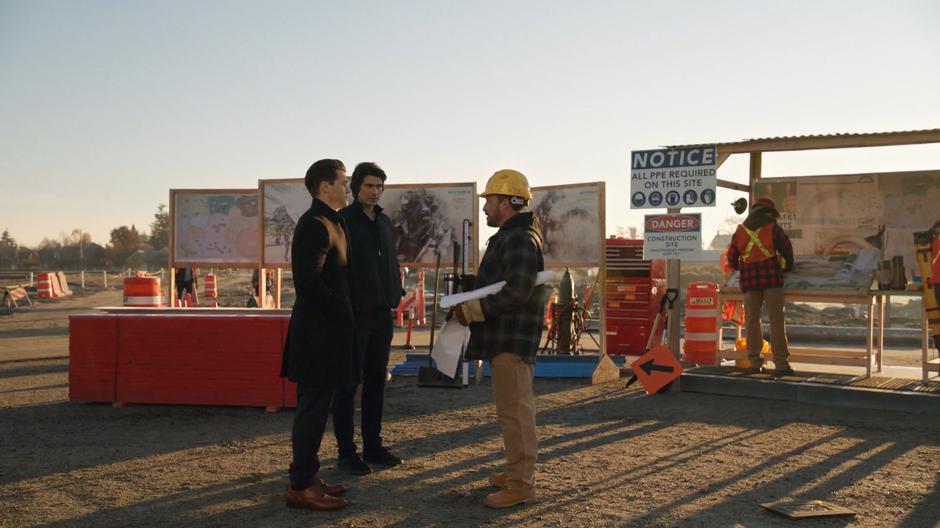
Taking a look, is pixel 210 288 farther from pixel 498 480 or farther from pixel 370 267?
pixel 498 480

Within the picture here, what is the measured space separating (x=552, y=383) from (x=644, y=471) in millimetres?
4942

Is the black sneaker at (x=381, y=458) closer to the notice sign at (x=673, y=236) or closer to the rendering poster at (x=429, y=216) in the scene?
the notice sign at (x=673, y=236)

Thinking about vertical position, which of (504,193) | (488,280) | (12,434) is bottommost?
(12,434)

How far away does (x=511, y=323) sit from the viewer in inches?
211

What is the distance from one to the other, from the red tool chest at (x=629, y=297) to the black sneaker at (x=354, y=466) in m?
8.06

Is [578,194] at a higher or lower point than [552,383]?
higher

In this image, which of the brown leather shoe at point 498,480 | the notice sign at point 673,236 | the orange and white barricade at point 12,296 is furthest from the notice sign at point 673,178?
the orange and white barricade at point 12,296

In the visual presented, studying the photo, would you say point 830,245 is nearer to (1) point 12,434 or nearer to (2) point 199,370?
(2) point 199,370

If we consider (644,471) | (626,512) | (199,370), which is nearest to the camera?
(626,512)

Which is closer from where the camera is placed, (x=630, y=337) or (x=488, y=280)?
(x=488, y=280)

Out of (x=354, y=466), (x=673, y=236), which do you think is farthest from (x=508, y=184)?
(x=673, y=236)

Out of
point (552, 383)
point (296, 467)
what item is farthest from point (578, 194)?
point (296, 467)

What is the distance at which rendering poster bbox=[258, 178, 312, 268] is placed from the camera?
1331cm

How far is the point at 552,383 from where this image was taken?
445 inches
